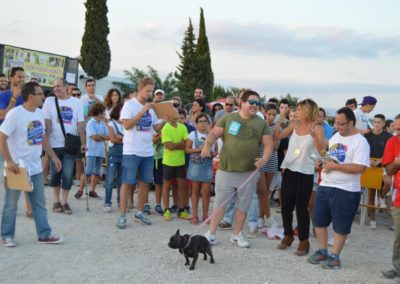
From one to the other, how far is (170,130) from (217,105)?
10.5 feet

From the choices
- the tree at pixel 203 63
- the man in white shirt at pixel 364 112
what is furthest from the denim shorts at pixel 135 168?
the tree at pixel 203 63

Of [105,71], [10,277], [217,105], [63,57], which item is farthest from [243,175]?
[105,71]

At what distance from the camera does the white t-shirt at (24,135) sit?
5.02m

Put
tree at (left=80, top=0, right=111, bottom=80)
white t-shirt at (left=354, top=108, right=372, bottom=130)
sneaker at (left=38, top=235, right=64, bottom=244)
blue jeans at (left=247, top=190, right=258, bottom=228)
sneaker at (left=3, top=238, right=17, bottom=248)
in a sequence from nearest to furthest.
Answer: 1. sneaker at (left=3, top=238, right=17, bottom=248)
2. sneaker at (left=38, top=235, right=64, bottom=244)
3. blue jeans at (left=247, top=190, right=258, bottom=228)
4. white t-shirt at (left=354, top=108, right=372, bottom=130)
5. tree at (left=80, top=0, right=111, bottom=80)

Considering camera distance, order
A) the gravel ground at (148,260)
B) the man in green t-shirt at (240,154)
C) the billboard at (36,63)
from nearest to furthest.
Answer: the gravel ground at (148,260) < the man in green t-shirt at (240,154) < the billboard at (36,63)

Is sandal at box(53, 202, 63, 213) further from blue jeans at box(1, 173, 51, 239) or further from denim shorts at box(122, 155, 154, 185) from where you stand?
blue jeans at box(1, 173, 51, 239)

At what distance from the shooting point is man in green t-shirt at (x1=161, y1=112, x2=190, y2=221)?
23.1ft

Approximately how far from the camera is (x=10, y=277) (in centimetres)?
425

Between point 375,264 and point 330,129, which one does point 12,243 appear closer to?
point 375,264

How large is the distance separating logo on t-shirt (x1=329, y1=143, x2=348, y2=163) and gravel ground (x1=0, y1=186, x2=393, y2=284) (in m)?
1.33

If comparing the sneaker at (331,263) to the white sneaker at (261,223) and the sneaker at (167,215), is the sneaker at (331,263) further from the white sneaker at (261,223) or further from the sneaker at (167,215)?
the sneaker at (167,215)

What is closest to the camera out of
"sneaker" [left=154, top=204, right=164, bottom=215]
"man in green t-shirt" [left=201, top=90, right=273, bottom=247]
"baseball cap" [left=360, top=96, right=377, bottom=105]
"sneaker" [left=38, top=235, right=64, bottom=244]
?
"sneaker" [left=38, top=235, right=64, bottom=244]

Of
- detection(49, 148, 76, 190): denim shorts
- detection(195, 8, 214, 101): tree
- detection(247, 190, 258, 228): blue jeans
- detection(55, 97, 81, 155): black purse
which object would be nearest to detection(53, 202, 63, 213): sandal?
detection(49, 148, 76, 190): denim shorts

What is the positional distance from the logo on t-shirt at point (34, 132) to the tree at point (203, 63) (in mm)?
24162
